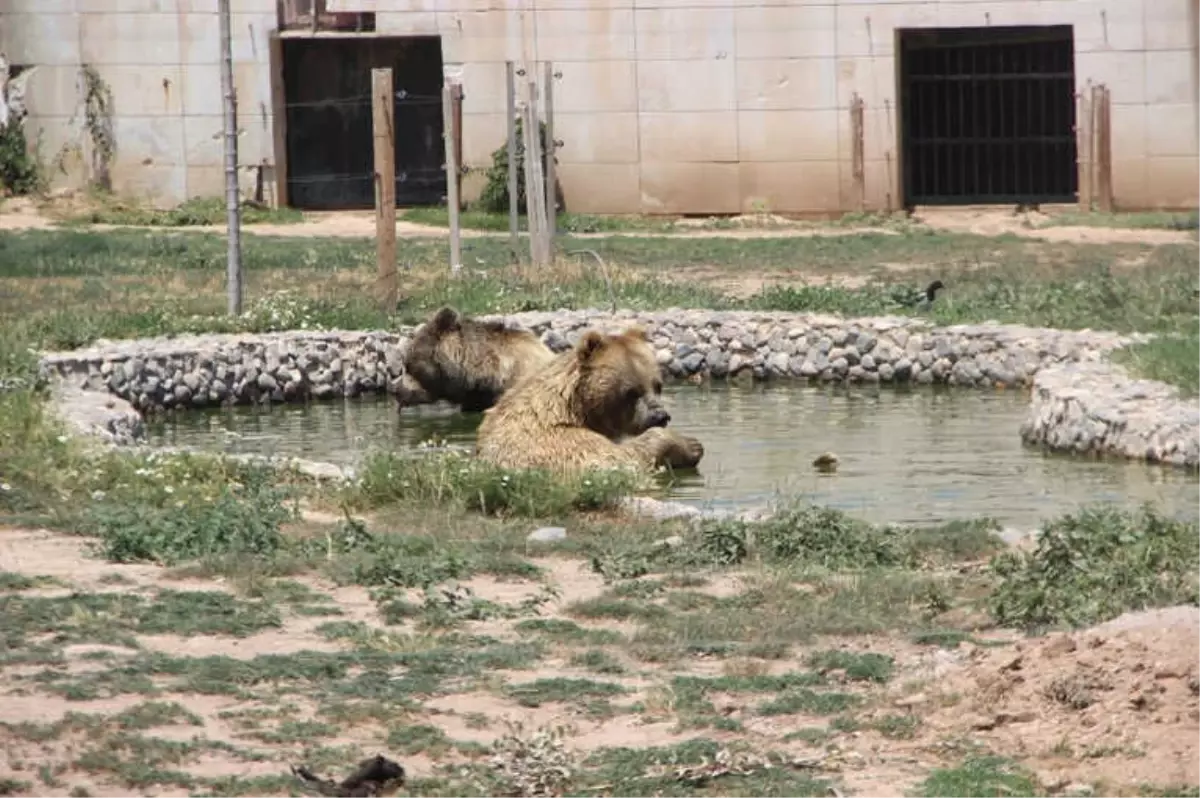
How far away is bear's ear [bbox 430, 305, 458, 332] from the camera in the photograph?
19969mm

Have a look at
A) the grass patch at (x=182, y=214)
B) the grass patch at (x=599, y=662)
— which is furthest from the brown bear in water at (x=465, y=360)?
the grass patch at (x=182, y=214)

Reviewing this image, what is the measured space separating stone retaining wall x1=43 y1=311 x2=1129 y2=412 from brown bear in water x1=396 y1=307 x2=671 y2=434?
0.56m

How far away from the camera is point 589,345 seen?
1540cm

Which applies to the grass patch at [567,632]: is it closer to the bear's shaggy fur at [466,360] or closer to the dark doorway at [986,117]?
the bear's shaggy fur at [466,360]

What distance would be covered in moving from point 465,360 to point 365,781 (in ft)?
37.8

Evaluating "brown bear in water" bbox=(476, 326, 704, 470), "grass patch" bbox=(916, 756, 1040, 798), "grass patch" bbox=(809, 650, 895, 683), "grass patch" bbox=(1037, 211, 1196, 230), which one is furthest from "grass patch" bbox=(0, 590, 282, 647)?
"grass patch" bbox=(1037, 211, 1196, 230)

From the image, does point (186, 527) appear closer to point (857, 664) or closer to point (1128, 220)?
point (857, 664)

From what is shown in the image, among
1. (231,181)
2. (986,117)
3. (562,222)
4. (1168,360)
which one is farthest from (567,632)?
(986,117)

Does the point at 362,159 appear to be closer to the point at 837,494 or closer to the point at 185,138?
the point at 185,138

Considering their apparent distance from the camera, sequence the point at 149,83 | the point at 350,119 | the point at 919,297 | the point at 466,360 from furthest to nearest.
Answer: the point at 350,119 → the point at 149,83 → the point at 919,297 → the point at 466,360

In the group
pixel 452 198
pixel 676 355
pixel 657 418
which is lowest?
pixel 657 418

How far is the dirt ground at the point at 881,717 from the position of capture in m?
8.50

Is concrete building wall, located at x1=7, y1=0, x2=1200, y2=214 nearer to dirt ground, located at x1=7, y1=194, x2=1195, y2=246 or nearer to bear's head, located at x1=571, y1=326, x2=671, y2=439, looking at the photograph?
dirt ground, located at x1=7, y1=194, x2=1195, y2=246

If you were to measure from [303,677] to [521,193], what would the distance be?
78.3 ft
